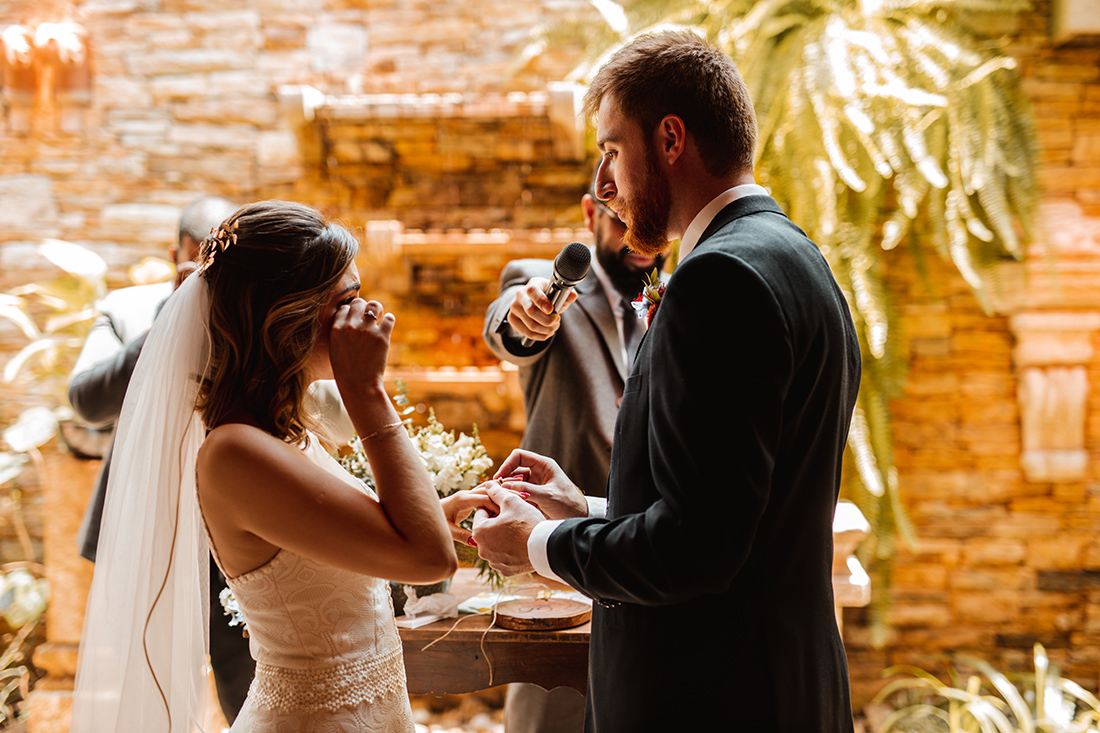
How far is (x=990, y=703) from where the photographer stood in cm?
306

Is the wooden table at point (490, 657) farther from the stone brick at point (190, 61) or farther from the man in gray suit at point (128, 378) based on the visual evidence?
the stone brick at point (190, 61)

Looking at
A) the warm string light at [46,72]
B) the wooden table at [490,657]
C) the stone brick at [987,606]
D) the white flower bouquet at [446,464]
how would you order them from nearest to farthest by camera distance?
the wooden table at [490,657] → the white flower bouquet at [446,464] → the stone brick at [987,606] → the warm string light at [46,72]

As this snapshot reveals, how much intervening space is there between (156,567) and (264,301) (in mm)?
478

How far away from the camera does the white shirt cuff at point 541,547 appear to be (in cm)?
108

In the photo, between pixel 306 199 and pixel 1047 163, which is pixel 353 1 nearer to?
pixel 306 199

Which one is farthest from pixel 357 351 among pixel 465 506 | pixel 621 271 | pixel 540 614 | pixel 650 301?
pixel 621 271

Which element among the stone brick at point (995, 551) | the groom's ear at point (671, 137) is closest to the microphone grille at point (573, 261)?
the groom's ear at point (671, 137)

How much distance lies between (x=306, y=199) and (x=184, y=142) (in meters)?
0.67

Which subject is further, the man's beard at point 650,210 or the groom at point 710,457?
the man's beard at point 650,210

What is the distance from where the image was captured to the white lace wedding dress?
1146 mm

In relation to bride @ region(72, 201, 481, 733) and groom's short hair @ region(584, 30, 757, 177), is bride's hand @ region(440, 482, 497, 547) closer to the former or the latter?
bride @ region(72, 201, 481, 733)

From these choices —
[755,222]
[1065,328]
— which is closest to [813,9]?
[1065,328]

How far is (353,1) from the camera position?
3.72m

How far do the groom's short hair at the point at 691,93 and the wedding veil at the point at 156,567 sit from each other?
72 centimetres
